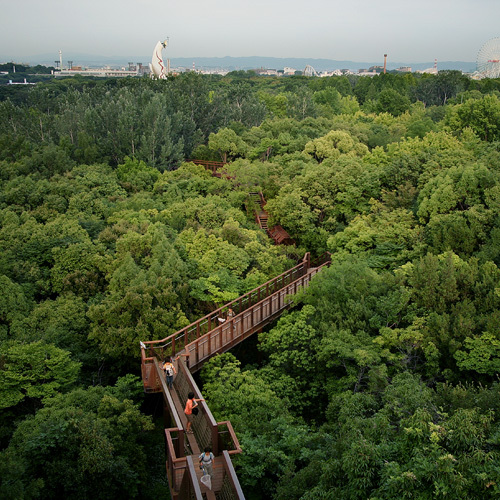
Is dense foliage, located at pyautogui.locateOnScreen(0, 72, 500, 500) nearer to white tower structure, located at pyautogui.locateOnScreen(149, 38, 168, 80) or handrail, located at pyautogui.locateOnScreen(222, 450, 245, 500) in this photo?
handrail, located at pyautogui.locateOnScreen(222, 450, 245, 500)

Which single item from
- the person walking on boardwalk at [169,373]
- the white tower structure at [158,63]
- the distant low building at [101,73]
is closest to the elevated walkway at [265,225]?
the person walking on boardwalk at [169,373]

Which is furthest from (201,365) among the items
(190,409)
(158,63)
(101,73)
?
(101,73)

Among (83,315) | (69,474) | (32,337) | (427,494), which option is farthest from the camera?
(83,315)

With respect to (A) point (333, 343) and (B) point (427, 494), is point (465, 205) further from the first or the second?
(B) point (427, 494)

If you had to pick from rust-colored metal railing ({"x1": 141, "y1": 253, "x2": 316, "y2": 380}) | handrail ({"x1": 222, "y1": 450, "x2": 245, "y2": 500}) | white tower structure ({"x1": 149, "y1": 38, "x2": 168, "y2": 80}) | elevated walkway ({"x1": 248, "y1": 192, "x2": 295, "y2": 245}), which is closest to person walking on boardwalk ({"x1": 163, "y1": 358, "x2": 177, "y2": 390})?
rust-colored metal railing ({"x1": 141, "y1": 253, "x2": 316, "y2": 380})

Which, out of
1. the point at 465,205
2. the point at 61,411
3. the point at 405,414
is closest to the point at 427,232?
the point at 465,205

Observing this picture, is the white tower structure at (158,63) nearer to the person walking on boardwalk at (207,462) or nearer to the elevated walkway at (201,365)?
the elevated walkway at (201,365)

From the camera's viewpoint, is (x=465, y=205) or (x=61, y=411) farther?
(x=465, y=205)
